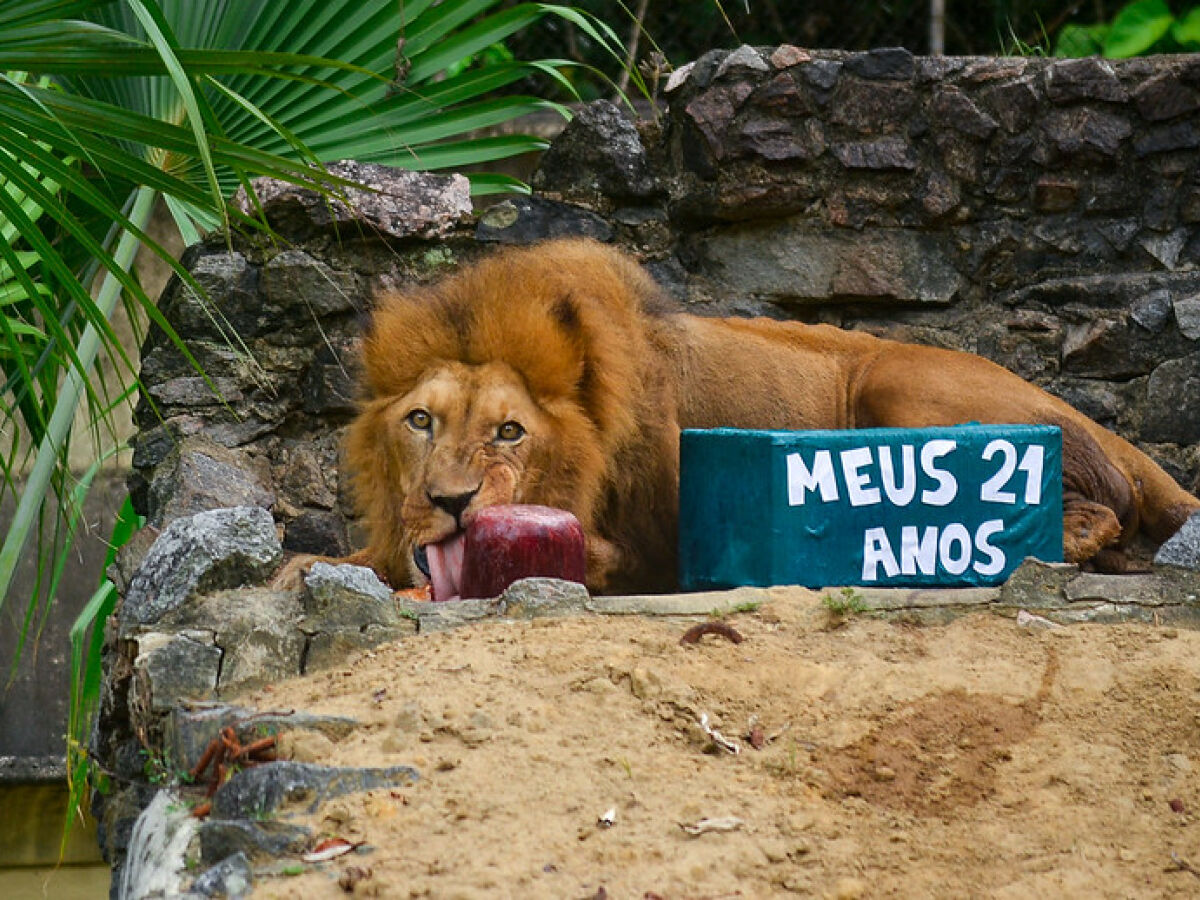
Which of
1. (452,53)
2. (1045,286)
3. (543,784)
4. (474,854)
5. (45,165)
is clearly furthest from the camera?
(1045,286)

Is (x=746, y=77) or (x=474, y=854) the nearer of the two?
(x=474, y=854)

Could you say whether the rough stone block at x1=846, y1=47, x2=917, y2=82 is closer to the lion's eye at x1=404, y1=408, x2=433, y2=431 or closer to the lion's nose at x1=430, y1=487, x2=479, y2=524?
the lion's eye at x1=404, y1=408, x2=433, y2=431

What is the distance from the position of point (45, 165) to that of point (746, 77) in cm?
300

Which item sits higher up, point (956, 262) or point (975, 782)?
point (956, 262)

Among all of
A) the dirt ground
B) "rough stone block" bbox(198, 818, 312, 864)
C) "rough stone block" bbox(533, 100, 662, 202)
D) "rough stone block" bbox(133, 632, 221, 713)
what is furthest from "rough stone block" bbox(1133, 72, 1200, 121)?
"rough stone block" bbox(198, 818, 312, 864)

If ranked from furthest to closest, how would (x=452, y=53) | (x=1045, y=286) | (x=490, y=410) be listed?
(x=1045, y=286) → (x=452, y=53) → (x=490, y=410)

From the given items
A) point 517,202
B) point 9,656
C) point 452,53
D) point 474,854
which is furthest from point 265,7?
point 9,656

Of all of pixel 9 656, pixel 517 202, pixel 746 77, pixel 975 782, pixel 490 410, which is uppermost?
pixel 746 77

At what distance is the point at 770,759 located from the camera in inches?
128

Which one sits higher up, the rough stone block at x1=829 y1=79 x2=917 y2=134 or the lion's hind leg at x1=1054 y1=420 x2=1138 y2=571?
the rough stone block at x1=829 y1=79 x2=917 y2=134

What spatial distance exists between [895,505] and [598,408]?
→ 957 millimetres

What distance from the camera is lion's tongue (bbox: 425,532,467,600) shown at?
4.47m

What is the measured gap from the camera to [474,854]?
2787 millimetres

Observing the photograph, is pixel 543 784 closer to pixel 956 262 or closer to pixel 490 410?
pixel 490 410
